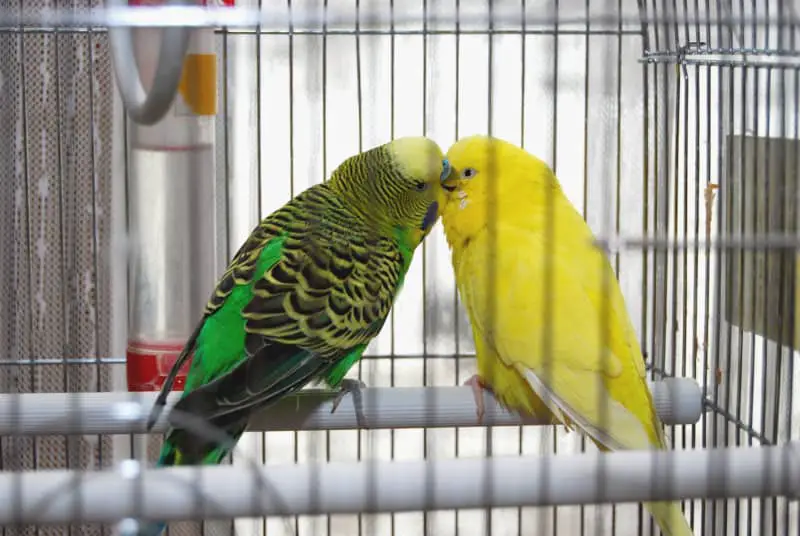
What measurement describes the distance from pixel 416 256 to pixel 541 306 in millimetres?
632

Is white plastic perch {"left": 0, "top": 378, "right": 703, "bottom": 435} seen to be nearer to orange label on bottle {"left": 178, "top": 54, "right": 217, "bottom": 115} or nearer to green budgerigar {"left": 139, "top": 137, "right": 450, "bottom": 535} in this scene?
green budgerigar {"left": 139, "top": 137, "right": 450, "bottom": 535}

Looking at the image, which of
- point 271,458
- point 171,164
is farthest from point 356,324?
point 271,458

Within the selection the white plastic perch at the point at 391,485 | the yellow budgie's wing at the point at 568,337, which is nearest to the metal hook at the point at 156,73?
the white plastic perch at the point at 391,485

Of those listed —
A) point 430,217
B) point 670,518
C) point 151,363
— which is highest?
point 430,217

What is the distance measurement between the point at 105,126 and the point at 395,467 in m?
0.89

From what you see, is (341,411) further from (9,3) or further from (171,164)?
(9,3)

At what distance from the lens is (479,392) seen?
33.4 inches

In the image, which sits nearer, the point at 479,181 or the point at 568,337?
the point at 568,337

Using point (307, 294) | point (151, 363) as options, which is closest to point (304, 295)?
point (307, 294)

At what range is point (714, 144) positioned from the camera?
132 centimetres

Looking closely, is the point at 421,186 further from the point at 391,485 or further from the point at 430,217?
the point at 391,485

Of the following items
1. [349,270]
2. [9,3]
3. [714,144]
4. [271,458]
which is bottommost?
[271,458]

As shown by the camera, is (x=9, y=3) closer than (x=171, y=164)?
No

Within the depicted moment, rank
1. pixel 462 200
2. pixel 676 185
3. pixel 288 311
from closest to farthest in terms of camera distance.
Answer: pixel 288 311 < pixel 462 200 < pixel 676 185
